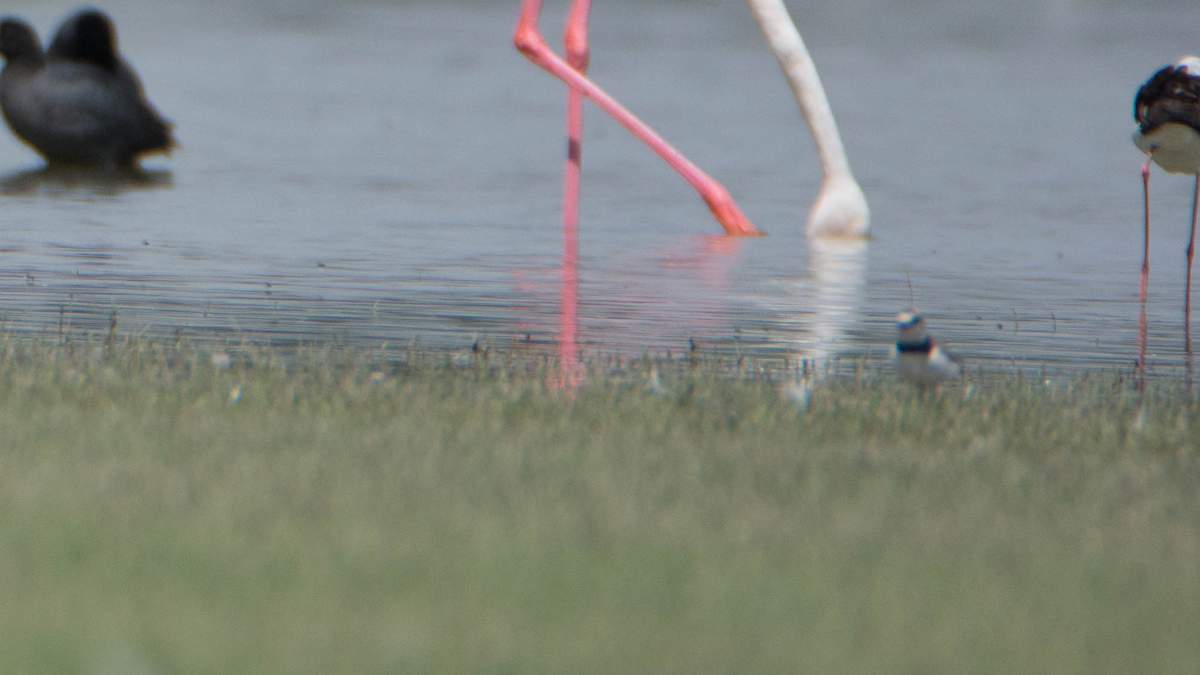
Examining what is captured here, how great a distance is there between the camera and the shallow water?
287 inches

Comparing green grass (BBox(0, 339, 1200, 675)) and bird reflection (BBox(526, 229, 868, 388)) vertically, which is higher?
bird reflection (BBox(526, 229, 868, 388))

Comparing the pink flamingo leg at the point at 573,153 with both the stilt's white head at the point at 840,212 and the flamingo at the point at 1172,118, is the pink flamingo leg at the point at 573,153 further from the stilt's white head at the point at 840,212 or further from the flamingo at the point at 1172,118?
the flamingo at the point at 1172,118

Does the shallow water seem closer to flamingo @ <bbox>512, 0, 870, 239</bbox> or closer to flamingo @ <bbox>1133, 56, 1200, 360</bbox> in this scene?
flamingo @ <bbox>512, 0, 870, 239</bbox>

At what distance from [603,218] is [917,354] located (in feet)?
18.5

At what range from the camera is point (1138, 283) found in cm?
874

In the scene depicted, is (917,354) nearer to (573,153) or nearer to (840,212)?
(840,212)

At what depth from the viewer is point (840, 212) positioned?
1018 centimetres

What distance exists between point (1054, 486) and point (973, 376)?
1.79 metres

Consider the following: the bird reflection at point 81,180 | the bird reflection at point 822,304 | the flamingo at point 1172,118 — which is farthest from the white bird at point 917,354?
the bird reflection at point 81,180

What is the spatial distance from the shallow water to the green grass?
1291mm

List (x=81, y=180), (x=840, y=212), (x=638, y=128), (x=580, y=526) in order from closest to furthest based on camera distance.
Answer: (x=580, y=526) → (x=840, y=212) → (x=638, y=128) → (x=81, y=180)

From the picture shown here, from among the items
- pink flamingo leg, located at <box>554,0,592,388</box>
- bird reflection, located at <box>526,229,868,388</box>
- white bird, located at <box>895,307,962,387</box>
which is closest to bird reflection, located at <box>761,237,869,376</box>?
bird reflection, located at <box>526,229,868,388</box>

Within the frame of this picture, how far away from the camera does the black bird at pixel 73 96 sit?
1310 centimetres

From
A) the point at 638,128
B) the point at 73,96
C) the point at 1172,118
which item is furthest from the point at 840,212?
the point at 73,96
